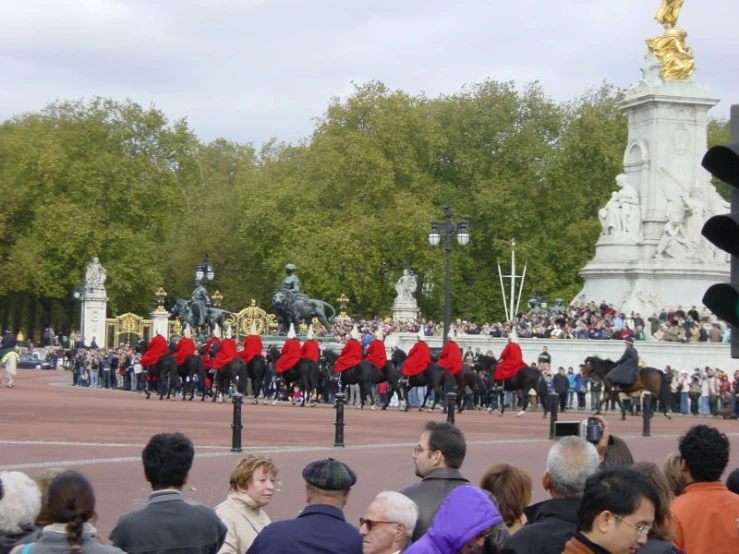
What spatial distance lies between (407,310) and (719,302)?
56.3 m

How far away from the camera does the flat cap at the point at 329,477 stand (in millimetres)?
6449

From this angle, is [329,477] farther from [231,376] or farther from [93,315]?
[93,315]

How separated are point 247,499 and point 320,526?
1.25 meters

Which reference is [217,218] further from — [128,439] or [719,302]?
[719,302]

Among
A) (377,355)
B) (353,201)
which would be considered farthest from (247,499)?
(353,201)

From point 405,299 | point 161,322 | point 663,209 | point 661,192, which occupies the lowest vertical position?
point 161,322

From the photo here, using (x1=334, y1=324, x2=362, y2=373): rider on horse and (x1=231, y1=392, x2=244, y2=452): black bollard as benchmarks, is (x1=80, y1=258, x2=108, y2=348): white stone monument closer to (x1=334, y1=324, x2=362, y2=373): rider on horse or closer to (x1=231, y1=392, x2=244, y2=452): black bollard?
(x1=334, y1=324, x2=362, y2=373): rider on horse

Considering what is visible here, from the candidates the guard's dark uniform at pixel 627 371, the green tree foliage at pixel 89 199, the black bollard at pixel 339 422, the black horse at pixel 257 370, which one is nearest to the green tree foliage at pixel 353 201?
the green tree foliage at pixel 89 199

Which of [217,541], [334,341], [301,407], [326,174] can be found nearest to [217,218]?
[326,174]

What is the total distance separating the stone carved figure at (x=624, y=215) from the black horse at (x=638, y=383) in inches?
543

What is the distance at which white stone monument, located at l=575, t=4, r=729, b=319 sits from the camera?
4488 cm

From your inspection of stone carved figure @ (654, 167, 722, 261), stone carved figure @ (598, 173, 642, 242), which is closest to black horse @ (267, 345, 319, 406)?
stone carved figure @ (654, 167, 722, 261)

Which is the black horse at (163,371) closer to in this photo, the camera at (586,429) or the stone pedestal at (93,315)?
the camera at (586,429)

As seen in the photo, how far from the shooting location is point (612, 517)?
5316mm
